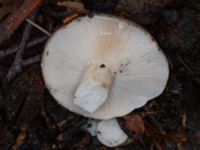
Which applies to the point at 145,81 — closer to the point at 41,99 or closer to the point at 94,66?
the point at 94,66

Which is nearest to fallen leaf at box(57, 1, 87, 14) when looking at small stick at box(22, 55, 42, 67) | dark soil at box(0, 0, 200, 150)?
dark soil at box(0, 0, 200, 150)

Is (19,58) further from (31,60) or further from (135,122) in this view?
(135,122)

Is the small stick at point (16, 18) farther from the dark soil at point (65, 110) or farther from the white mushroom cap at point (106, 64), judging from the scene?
the white mushroom cap at point (106, 64)

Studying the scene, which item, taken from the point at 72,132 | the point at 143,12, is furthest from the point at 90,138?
the point at 143,12

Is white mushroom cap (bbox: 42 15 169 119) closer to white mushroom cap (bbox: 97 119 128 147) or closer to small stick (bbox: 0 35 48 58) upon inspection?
white mushroom cap (bbox: 97 119 128 147)

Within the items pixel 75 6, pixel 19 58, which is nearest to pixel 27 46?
pixel 19 58

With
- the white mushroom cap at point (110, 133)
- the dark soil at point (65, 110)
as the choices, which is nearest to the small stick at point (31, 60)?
the dark soil at point (65, 110)

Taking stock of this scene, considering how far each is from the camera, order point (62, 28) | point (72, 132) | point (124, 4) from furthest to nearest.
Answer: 1. point (72, 132)
2. point (124, 4)
3. point (62, 28)
